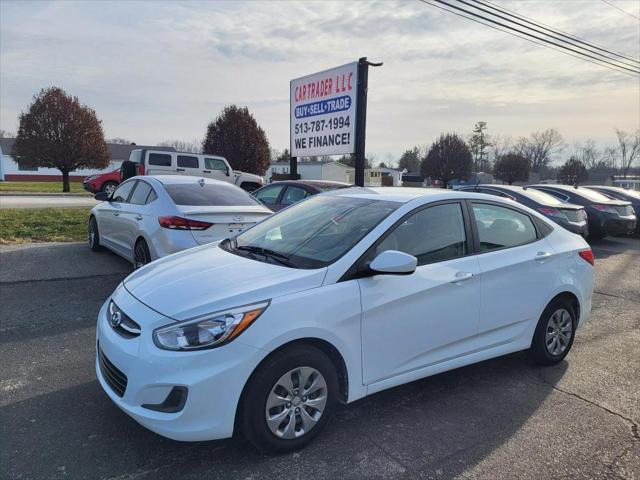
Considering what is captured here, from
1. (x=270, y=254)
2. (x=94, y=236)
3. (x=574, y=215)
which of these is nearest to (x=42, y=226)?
(x=94, y=236)

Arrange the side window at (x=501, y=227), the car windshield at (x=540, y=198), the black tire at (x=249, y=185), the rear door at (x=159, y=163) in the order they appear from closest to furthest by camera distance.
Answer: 1. the side window at (x=501, y=227)
2. the car windshield at (x=540, y=198)
3. the rear door at (x=159, y=163)
4. the black tire at (x=249, y=185)

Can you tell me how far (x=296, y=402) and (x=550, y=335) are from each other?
262cm

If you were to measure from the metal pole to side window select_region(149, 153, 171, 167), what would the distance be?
10.4 meters

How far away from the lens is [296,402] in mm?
2951

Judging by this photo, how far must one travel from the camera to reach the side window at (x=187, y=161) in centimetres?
1977

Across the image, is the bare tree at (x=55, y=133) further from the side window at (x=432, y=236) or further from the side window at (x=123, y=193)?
the side window at (x=432, y=236)

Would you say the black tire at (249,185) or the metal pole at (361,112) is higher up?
the metal pole at (361,112)

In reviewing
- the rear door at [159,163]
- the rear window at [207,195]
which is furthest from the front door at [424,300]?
the rear door at [159,163]

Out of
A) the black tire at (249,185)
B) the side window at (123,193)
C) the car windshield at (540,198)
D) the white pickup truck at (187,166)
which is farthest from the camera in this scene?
the black tire at (249,185)

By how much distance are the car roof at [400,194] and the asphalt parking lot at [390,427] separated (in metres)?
1.50

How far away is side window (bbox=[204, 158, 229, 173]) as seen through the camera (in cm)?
2020

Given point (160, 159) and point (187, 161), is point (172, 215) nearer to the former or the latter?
point (160, 159)

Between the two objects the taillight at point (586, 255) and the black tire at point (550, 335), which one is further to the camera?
the taillight at point (586, 255)

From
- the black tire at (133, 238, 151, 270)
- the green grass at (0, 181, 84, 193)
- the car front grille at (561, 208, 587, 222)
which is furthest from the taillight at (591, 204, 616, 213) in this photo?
the green grass at (0, 181, 84, 193)
